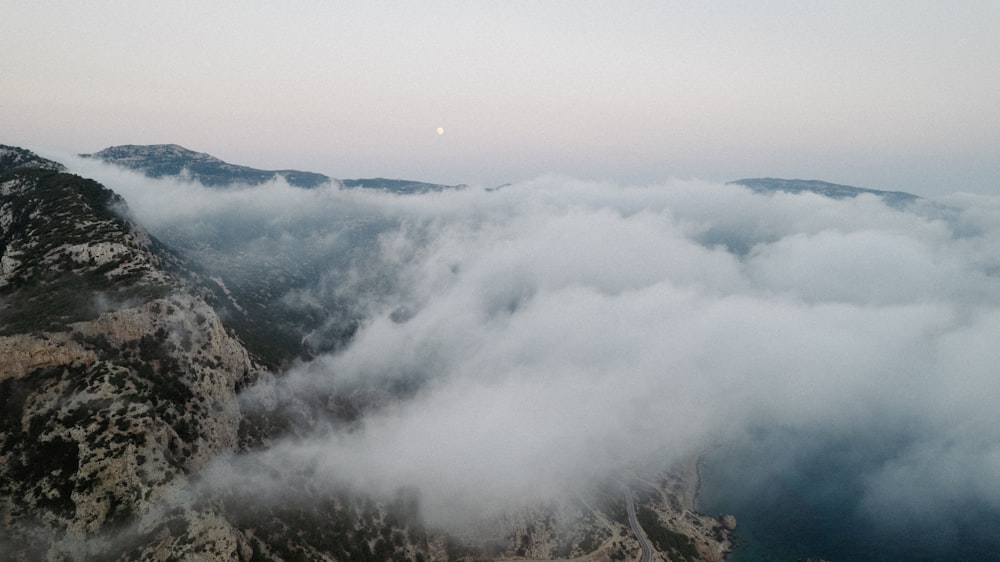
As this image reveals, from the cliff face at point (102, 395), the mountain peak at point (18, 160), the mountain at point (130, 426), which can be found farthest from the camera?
the mountain peak at point (18, 160)

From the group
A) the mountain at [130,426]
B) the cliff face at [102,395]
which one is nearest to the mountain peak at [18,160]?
the mountain at [130,426]

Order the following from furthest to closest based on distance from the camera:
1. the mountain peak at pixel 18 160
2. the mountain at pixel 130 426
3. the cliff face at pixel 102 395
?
1. the mountain peak at pixel 18 160
2. the mountain at pixel 130 426
3. the cliff face at pixel 102 395

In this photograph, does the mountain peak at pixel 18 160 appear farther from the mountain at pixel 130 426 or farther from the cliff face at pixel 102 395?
the cliff face at pixel 102 395

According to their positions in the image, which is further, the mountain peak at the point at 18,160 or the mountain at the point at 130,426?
the mountain peak at the point at 18,160

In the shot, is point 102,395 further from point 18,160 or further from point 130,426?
point 18,160

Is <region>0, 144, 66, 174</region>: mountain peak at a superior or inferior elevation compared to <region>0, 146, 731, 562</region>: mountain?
superior

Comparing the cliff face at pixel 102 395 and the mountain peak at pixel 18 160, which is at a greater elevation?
the mountain peak at pixel 18 160

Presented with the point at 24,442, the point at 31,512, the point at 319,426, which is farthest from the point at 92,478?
the point at 319,426

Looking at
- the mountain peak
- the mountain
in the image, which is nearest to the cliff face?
the mountain

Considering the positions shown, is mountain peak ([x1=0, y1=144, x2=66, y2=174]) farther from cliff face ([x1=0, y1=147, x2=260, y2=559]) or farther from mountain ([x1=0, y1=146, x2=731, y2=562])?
cliff face ([x1=0, y1=147, x2=260, y2=559])

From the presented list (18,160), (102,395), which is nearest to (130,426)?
(102,395)
